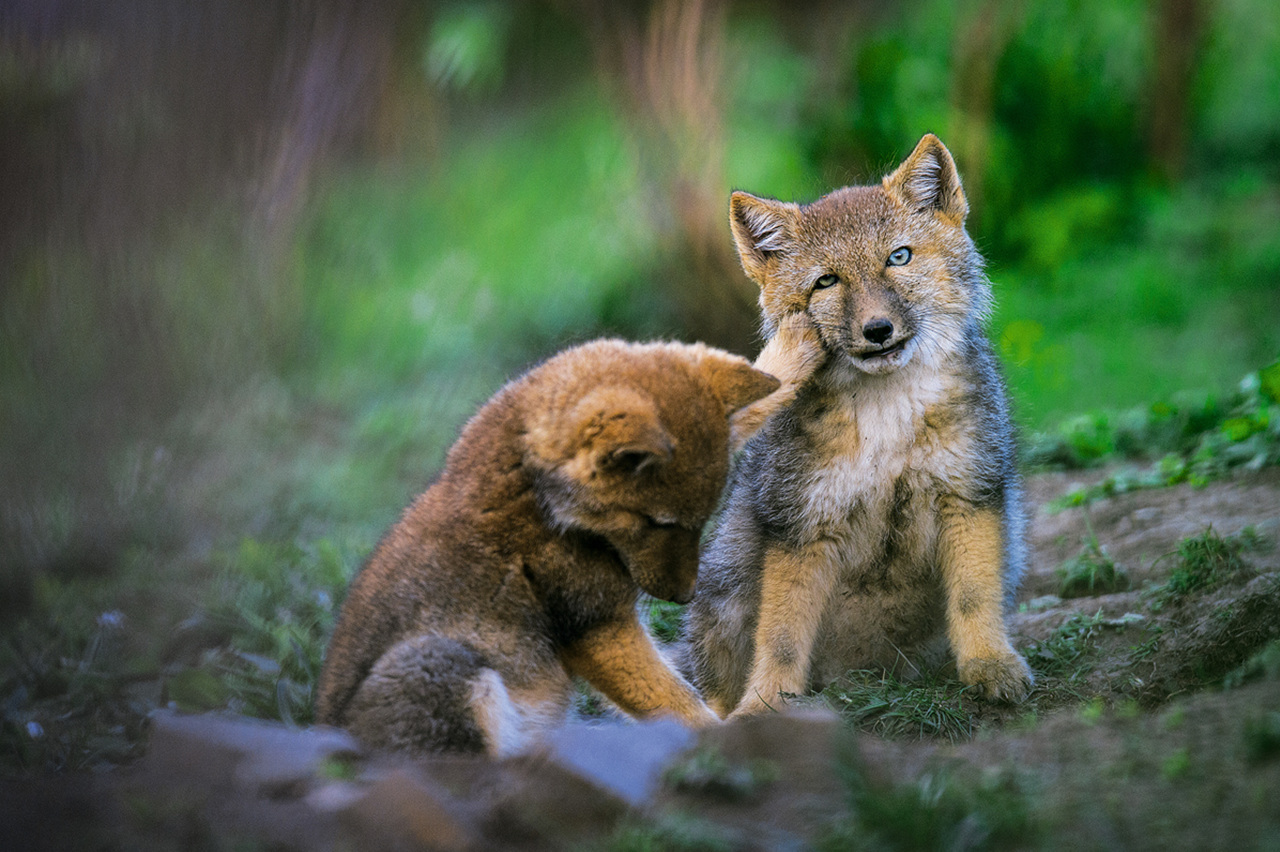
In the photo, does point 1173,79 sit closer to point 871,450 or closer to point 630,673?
point 871,450

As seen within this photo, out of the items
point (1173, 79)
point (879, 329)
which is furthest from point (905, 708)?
point (1173, 79)

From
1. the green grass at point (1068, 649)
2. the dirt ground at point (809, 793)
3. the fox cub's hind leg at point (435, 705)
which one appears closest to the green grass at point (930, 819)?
the dirt ground at point (809, 793)

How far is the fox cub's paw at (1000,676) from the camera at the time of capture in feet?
14.8

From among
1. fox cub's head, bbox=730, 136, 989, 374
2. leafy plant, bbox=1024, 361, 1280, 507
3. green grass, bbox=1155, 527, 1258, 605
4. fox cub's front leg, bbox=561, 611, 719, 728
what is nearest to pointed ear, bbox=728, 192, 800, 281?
fox cub's head, bbox=730, 136, 989, 374

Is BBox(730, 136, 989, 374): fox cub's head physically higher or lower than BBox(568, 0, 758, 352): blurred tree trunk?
lower

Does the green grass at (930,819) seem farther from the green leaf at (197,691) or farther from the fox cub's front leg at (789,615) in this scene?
the green leaf at (197,691)

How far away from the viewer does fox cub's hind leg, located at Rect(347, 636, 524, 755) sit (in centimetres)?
386

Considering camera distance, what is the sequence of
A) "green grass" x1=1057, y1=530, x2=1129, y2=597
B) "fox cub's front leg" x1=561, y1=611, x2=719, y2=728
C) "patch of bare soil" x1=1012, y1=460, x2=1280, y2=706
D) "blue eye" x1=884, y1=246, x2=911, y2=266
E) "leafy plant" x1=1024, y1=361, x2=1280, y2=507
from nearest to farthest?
"fox cub's front leg" x1=561, y1=611, x2=719, y2=728
"patch of bare soil" x1=1012, y1=460, x2=1280, y2=706
"blue eye" x1=884, y1=246, x2=911, y2=266
"green grass" x1=1057, y1=530, x2=1129, y2=597
"leafy plant" x1=1024, y1=361, x2=1280, y2=507

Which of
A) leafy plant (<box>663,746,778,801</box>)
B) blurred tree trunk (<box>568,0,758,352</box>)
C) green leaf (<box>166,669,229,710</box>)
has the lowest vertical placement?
green leaf (<box>166,669,229,710</box>)

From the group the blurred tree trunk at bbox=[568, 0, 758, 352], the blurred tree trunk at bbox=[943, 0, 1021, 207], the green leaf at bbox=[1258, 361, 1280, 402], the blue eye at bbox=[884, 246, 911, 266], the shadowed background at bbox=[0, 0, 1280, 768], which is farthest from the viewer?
the blurred tree trunk at bbox=[943, 0, 1021, 207]

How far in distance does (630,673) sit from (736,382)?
48.9 inches

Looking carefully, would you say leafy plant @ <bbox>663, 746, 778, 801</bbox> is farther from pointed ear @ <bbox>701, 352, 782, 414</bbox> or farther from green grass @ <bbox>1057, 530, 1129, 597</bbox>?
green grass @ <bbox>1057, 530, 1129, 597</bbox>

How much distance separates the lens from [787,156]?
1055cm

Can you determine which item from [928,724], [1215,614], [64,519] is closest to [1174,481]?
[1215,614]
